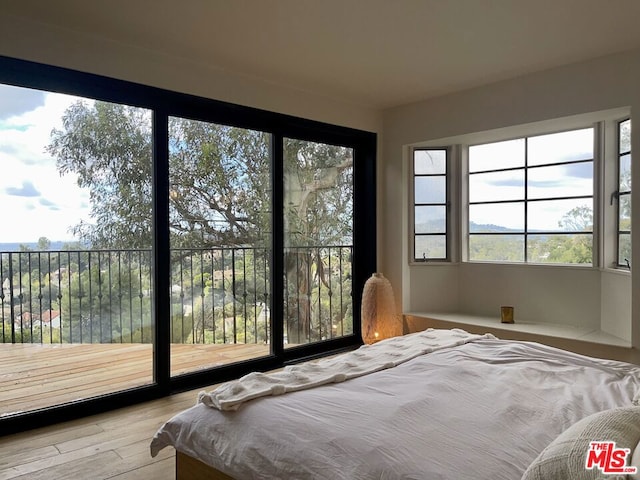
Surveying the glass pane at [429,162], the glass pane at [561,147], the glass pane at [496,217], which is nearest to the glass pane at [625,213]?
the glass pane at [561,147]

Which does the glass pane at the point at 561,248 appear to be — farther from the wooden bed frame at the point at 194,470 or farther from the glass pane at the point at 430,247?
the wooden bed frame at the point at 194,470

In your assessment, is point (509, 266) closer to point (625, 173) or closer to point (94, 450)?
point (625, 173)

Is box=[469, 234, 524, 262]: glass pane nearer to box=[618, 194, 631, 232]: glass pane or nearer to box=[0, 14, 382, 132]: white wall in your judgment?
box=[618, 194, 631, 232]: glass pane

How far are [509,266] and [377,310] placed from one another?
4.34ft

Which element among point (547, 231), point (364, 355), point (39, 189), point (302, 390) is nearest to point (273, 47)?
point (39, 189)

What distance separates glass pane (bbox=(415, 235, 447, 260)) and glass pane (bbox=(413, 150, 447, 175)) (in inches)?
26.3

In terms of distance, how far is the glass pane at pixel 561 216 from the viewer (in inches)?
158

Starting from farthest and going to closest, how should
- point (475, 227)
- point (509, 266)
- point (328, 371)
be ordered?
point (475, 227)
point (509, 266)
point (328, 371)

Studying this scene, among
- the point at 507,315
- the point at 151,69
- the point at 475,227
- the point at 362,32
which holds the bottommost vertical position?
the point at 507,315

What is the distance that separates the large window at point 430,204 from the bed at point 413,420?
2.53 m

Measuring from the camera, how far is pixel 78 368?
359 cm

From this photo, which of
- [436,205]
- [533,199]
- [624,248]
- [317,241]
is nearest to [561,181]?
[533,199]

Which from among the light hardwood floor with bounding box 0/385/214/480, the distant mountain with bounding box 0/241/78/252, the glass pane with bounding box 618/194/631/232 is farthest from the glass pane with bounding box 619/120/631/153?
the distant mountain with bounding box 0/241/78/252

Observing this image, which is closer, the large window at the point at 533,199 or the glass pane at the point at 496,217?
the large window at the point at 533,199
